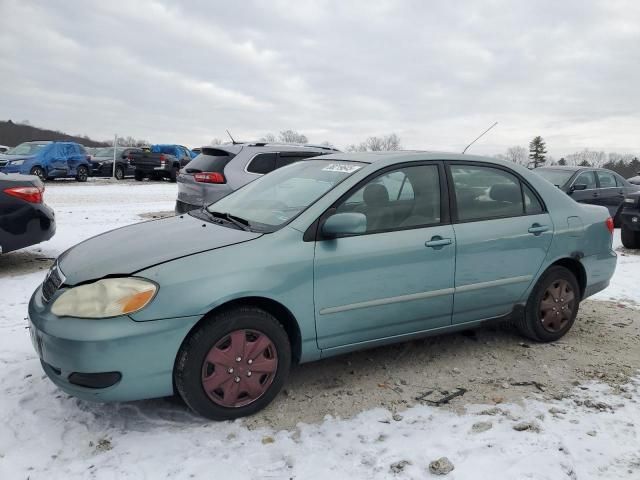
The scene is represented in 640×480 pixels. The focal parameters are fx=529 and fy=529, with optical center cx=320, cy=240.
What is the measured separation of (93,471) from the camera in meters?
2.56

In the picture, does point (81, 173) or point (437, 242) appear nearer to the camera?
point (437, 242)

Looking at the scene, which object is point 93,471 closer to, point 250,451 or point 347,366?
point 250,451

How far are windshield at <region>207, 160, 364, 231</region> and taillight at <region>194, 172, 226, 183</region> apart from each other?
129 inches

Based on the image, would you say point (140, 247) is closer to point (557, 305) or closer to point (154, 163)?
point (557, 305)

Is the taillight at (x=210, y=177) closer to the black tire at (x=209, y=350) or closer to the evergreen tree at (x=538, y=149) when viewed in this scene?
the black tire at (x=209, y=350)

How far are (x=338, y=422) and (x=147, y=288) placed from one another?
4.37ft

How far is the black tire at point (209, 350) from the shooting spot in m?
2.87

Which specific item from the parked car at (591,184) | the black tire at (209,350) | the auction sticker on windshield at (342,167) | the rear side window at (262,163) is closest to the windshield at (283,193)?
the auction sticker on windshield at (342,167)

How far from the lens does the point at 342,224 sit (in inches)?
125

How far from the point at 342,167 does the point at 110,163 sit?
2488 centimetres

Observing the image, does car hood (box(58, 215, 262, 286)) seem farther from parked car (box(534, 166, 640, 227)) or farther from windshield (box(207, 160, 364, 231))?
parked car (box(534, 166, 640, 227))

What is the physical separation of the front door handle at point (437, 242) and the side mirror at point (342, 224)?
0.61 meters

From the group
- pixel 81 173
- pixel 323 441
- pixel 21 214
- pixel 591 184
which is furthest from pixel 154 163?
pixel 323 441

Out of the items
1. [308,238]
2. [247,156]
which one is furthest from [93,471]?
[247,156]
